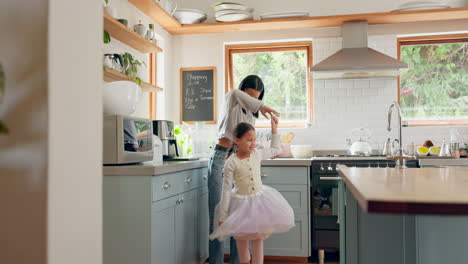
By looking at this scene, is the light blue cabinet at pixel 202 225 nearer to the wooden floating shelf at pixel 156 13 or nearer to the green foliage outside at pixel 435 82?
the wooden floating shelf at pixel 156 13

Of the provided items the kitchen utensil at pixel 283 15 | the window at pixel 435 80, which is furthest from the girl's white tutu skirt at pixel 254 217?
the window at pixel 435 80

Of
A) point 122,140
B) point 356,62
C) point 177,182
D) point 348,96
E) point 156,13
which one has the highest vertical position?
point 156,13

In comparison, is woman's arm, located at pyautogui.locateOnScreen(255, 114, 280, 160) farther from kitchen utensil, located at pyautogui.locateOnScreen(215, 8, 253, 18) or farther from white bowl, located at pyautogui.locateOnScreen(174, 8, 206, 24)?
white bowl, located at pyautogui.locateOnScreen(174, 8, 206, 24)

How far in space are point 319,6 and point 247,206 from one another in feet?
8.63

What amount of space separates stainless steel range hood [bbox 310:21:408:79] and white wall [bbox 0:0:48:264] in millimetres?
3021

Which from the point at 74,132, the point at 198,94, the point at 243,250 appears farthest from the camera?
the point at 198,94

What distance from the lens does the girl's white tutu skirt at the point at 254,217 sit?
2857mm

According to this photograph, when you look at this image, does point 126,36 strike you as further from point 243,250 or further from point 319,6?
point 319,6

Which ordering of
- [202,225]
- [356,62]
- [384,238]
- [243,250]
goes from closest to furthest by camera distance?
1. [384,238]
2. [243,250]
3. [202,225]
4. [356,62]

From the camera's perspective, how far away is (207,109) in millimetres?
4859

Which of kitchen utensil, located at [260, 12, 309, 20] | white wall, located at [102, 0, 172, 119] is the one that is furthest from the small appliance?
kitchen utensil, located at [260, 12, 309, 20]

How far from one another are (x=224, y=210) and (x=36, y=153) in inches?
58.9

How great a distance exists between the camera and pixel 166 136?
3.66 meters

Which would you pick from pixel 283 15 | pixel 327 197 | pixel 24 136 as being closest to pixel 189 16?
pixel 283 15
